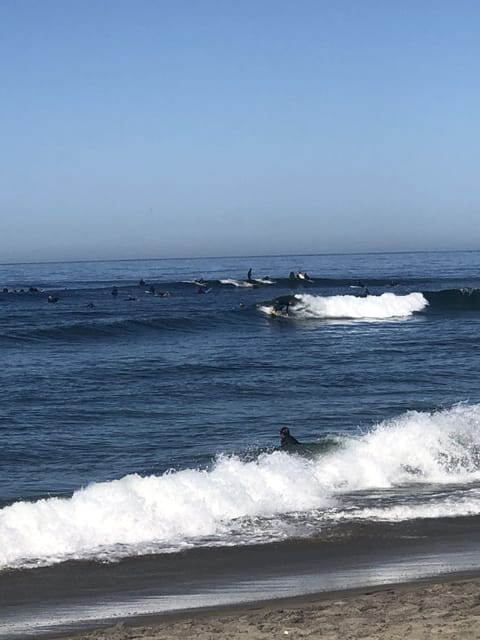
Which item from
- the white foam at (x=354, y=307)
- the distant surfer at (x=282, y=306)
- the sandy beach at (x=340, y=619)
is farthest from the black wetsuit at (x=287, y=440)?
the white foam at (x=354, y=307)

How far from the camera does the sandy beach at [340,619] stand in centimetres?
811

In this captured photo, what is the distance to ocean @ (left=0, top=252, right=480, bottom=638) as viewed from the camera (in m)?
10.5

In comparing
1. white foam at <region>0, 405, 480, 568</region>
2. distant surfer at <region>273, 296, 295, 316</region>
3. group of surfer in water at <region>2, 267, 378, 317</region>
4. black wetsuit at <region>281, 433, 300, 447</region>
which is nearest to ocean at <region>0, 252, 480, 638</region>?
white foam at <region>0, 405, 480, 568</region>

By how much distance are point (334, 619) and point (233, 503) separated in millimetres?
4878

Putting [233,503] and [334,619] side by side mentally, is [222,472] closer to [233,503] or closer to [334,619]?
[233,503]

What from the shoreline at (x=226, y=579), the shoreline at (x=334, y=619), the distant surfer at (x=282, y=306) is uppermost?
the distant surfer at (x=282, y=306)

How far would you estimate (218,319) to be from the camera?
42.5 metres

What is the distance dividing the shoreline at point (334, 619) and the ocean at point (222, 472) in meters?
0.45

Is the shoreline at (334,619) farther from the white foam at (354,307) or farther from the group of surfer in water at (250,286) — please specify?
the white foam at (354,307)

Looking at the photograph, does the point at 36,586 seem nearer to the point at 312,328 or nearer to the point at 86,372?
the point at 86,372

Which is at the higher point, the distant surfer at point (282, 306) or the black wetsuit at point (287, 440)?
the distant surfer at point (282, 306)

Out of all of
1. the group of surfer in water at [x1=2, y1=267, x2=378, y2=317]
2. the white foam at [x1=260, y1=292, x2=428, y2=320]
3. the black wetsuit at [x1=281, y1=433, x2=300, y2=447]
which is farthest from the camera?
the white foam at [x1=260, y1=292, x2=428, y2=320]

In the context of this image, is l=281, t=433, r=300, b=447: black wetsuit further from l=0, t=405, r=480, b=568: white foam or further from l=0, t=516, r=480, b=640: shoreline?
l=0, t=516, r=480, b=640: shoreline

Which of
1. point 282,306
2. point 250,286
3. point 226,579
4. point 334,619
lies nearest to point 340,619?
point 334,619
